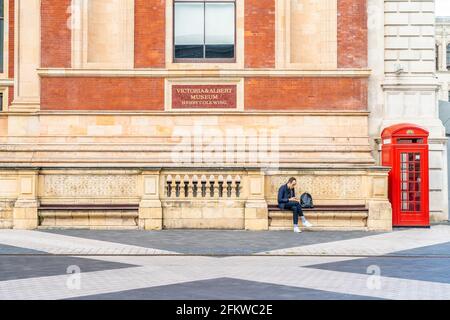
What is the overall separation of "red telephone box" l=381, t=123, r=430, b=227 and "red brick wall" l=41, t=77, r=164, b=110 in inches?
260

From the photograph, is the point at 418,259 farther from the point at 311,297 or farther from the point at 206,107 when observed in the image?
the point at 206,107

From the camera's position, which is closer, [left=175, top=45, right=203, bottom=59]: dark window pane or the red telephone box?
the red telephone box

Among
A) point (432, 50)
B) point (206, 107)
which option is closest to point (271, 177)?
point (206, 107)

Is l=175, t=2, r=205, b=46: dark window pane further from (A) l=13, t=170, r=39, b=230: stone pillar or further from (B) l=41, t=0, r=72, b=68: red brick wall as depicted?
(A) l=13, t=170, r=39, b=230: stone pillar

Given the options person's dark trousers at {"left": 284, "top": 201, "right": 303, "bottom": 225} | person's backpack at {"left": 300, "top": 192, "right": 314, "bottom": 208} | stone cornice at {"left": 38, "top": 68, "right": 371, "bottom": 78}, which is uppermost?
stone cornice at {"left": 38, "top": 68, "right": 371, "bottom": 78}

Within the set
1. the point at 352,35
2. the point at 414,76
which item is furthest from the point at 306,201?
the point at 414,76

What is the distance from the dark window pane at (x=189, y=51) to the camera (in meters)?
22.9

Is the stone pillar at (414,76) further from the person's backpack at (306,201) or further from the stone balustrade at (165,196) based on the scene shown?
the person's backpack at (306,201)

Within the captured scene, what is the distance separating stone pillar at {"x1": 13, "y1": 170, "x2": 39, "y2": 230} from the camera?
19.4 m

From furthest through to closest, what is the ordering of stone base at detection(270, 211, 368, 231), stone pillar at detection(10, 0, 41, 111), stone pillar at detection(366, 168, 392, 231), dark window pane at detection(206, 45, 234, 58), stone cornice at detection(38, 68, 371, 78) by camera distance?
dark window pane at detection(206, 45, 234, 58) → stone pillar at detection(10, 0, 41, 111) → stone cornice at detection(38, 68, 371, 78) → stone pillar at detection(366, 168, 392, 231) → stone base at detection(270, 211, 368, 231)

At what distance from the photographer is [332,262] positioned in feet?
46.3

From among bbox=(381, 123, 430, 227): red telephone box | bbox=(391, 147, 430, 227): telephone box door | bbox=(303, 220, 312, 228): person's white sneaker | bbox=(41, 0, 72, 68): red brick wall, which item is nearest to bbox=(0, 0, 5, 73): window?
bbox=(41, 0, 72, 68): red brick wall

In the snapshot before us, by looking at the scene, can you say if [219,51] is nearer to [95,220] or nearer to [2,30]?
[95,220]

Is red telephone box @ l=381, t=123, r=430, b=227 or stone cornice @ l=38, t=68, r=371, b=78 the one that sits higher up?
stone cornice @ l=38, t=68, r=371, b=78
